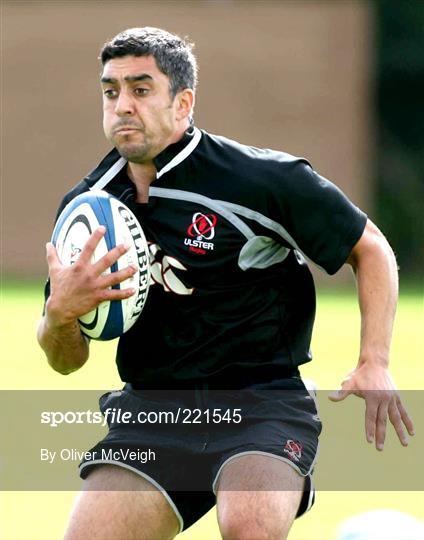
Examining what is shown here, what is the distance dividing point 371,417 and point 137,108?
1479 mm

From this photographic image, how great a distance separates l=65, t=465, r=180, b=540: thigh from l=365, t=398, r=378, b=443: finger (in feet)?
2.66

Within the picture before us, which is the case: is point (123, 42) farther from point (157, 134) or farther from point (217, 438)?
point (217, 438)

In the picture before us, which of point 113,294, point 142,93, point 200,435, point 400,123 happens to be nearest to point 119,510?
point 200,435

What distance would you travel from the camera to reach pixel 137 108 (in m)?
4.75

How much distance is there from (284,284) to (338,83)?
720 inches

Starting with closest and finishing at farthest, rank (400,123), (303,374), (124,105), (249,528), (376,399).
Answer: (249,528) → (376,399) → (124,105) → (303,374) → (400,123)

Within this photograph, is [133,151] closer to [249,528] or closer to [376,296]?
[376,296]

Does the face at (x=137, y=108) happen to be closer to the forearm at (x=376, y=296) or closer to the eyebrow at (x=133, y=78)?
the eyebrow at (x=133, y=78)

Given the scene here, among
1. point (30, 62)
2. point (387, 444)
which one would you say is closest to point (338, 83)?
point (30, 62)

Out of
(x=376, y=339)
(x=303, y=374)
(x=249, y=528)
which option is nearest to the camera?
(x=249, y=528)

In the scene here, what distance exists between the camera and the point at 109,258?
4.45m

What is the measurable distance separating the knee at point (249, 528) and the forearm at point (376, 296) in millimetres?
700

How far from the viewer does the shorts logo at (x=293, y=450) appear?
443 centimetres

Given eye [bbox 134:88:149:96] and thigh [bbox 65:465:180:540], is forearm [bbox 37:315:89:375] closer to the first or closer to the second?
thigh [bbox 65:465:180:540]
